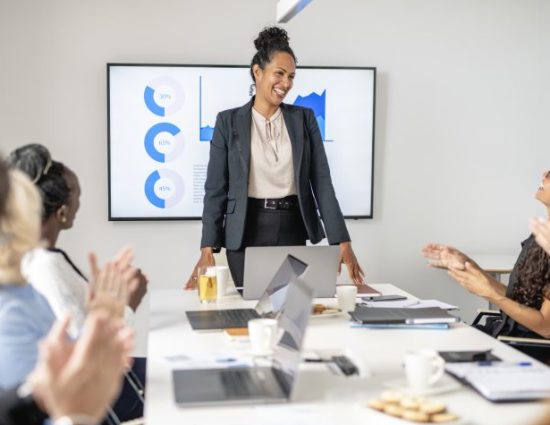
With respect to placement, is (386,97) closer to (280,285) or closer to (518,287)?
(518,287)

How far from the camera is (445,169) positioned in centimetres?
520

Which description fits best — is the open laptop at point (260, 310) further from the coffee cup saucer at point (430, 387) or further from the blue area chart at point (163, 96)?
the blue area chart at point (163, 96)

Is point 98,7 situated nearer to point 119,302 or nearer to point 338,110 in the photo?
point 338,110

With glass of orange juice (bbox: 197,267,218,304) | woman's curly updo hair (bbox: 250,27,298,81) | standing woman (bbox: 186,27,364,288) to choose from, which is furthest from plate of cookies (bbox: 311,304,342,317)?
woman's curly updo hair (bbox: 250,27,298,81)

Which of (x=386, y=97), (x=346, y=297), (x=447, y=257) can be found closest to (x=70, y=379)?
(x=346, y=297)

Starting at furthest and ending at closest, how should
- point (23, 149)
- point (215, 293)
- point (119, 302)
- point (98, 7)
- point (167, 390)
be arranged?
1. point (98, 7)
2. point (215, 293)
3. point (23, 149)
4. point (119, 302)
5. point (167, 390)

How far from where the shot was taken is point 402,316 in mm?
2646

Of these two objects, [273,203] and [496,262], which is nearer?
[273,203]

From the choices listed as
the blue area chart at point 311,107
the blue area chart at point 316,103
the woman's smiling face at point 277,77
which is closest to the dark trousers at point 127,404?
the woman's smiling face at point 277,77

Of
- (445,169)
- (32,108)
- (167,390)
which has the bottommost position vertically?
(167,390)

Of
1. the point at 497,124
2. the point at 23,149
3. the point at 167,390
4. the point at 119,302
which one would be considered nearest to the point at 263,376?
the point at 167,390

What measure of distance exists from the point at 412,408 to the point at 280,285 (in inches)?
40.8

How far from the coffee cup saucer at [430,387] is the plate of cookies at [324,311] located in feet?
2.67

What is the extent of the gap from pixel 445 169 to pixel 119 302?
11.1ft
